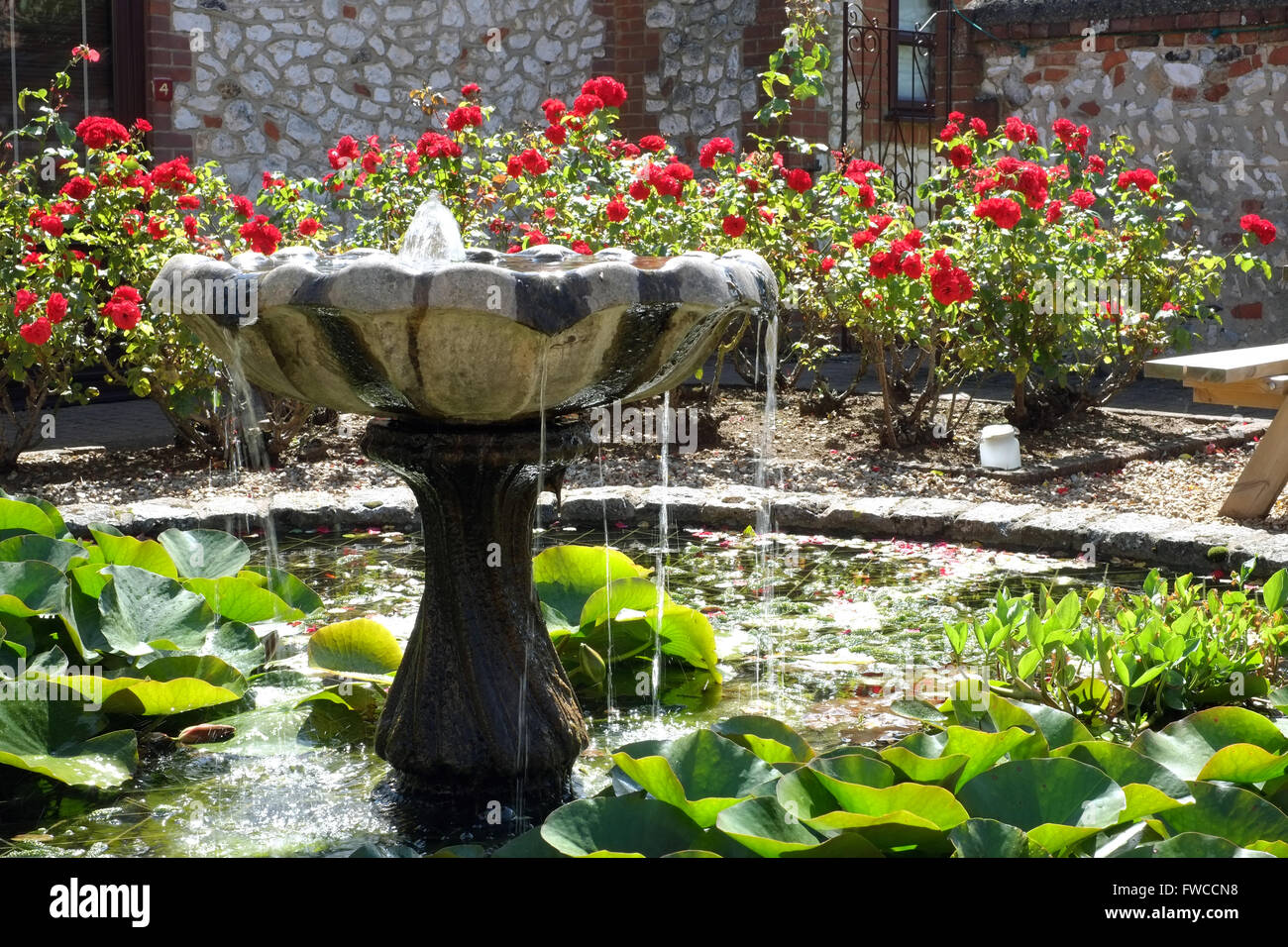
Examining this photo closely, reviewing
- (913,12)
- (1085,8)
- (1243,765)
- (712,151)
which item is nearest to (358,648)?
(1243,765)

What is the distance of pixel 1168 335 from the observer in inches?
287

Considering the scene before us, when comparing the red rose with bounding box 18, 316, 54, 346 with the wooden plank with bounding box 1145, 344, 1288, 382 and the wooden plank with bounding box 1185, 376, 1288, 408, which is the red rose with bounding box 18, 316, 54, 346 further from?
the wooden plank with bounding box 1185, 376, 1288, 408

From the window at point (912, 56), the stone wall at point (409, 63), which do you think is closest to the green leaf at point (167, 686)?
the stone wall at point (409, 63)

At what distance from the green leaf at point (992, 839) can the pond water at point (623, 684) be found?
82 cm

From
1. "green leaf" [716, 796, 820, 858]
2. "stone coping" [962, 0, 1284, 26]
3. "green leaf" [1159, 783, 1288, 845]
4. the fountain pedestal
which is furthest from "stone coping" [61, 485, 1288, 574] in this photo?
"stone coping" [962, 0, 1284, 26]

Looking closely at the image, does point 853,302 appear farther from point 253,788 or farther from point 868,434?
point 253,788

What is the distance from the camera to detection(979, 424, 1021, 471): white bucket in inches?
244

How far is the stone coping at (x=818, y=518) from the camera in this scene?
185 inches

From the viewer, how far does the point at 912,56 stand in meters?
11.0

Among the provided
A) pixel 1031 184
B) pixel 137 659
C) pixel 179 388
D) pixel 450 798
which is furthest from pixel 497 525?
pixel 1031 184

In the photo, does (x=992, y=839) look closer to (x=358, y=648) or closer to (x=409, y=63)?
(x=358, y=648)

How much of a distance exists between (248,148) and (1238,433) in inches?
219

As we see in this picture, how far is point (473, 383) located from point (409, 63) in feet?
23.9

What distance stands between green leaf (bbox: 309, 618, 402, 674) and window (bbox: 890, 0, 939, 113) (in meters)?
8.36
